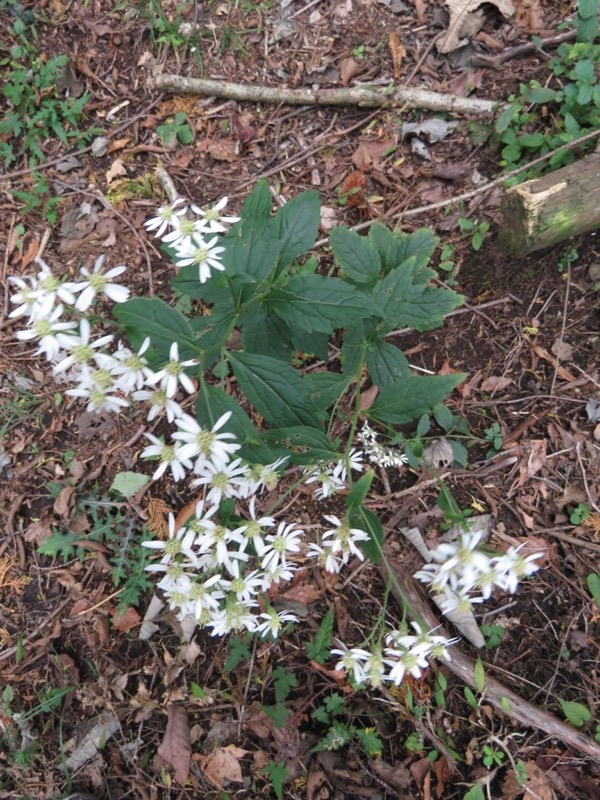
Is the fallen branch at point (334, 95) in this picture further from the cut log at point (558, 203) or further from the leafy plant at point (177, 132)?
the cut log at point (558, 203)

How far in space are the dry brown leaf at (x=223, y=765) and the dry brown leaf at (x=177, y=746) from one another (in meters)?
0.08

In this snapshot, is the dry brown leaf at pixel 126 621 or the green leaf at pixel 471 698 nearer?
the green leaf at pixel 471 698

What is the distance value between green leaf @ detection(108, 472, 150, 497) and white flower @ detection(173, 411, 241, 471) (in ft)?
5.04

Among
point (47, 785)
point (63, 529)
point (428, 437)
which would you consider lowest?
point (47, 785)

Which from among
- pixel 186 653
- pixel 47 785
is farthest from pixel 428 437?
pixel 47 785

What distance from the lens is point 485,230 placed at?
3324mm

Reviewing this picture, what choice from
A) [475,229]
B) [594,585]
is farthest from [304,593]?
[475,229]

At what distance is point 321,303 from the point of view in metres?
1.97

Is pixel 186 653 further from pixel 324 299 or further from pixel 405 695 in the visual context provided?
pixel 324 299

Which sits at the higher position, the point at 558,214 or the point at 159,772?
the point at 558,214

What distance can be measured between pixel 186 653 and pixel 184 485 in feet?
3.01

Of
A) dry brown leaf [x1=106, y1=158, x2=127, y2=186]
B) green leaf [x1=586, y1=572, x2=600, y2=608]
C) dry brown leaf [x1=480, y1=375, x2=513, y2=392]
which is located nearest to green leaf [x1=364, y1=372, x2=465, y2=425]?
dry brown leaf [x1=480, y1=375, x2=513, y2=392]

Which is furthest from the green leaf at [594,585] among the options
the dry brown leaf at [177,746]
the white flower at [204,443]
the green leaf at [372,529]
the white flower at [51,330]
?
the white flower at [51,330]

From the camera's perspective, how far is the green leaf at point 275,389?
1.95 m
